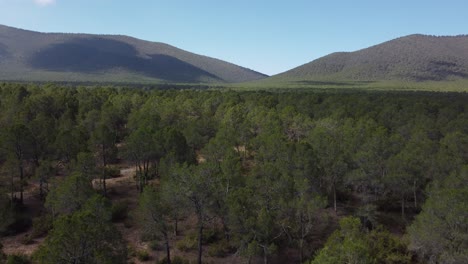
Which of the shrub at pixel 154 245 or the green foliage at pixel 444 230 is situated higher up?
the green foliage at pixel 444 230

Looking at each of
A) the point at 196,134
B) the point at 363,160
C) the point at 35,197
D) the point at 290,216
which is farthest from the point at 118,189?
the point at 363,160

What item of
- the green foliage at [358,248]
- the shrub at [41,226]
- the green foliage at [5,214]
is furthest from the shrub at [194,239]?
the green foliage at [5,214]

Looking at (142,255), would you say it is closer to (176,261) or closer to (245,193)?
(176,261)

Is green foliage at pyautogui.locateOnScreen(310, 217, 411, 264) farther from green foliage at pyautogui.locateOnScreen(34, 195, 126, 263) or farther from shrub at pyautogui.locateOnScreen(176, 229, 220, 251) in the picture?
green foliage at pyautogui.locateOnScreen(34, 195, 126, 263)

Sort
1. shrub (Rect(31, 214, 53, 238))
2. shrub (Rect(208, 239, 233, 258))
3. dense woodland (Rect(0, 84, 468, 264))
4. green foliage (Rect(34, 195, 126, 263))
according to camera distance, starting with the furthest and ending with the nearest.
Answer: shrub (Rect(31, 214, 53, 238)) < shrub (Rect(208, 239, 233, 258)) < dense woodland (Rect(0, 84, 468, 264)) < green foliage (Rect(34, 195, 126, 263))

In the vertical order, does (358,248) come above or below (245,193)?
below

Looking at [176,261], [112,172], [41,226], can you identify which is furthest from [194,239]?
[112,172]

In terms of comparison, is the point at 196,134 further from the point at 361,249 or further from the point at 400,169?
the point at 361,249

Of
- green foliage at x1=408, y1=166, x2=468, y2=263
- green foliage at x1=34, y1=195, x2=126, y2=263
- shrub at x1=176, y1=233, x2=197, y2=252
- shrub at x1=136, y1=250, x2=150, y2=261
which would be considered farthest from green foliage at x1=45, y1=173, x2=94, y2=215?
green foliage at x1=408, y1=166, x2=468, y2=263

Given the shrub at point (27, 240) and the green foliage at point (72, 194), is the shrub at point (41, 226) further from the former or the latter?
the green foliage at point (72, 194)
